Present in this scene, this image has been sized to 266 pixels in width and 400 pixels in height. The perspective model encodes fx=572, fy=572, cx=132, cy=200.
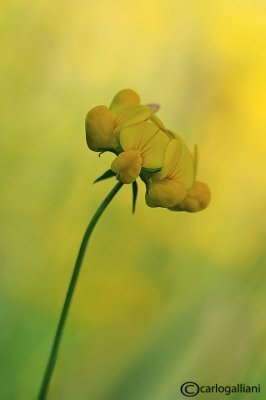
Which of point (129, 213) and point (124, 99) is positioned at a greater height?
point (124, 99)

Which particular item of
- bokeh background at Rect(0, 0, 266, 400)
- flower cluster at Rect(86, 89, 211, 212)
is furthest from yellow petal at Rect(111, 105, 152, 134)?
bokeh background at Rect(0, 0, 266, 400)

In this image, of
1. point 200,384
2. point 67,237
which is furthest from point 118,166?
point 200,384

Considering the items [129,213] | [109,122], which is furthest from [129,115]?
[129,213]

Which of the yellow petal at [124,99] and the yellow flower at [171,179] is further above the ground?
the yellow petal at [124,99]

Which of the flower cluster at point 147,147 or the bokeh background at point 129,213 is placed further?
the bokeh background at point 129,213

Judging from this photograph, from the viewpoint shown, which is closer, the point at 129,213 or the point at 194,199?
the point at 194,199

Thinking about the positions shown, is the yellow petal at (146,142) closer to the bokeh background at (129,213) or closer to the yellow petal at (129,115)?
the yellow petal at (129,115)

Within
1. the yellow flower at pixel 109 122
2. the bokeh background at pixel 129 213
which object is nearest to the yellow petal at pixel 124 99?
the yellow flower at pixel 109 122

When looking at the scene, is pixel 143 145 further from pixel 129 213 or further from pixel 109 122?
pixel 129 213
